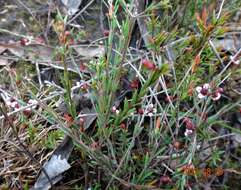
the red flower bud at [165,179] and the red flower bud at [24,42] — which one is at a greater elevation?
the red flower bud at [24,42]

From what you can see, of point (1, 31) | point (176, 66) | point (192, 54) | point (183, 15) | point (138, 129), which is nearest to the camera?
point (138, 129)

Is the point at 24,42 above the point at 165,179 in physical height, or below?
above

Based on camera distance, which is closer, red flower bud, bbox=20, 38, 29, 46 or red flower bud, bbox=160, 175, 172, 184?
red flower bud, bbox=160, 175, 172, 184

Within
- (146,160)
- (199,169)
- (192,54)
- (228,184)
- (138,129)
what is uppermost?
(192,54)

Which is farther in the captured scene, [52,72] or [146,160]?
[52,72]

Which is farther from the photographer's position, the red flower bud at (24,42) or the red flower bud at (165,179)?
the red flower bud at (24,42)

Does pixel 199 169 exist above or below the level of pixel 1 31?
below

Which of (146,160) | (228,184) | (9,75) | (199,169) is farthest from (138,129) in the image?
(9,75)

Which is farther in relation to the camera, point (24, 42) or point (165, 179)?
point (24, 42)

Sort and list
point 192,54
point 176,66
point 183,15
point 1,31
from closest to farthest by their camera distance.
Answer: point 192,54, point 176,66, point 183,15, point 1,31

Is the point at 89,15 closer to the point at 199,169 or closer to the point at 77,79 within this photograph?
the point at 77,79

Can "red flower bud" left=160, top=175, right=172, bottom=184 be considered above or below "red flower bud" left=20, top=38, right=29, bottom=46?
below
